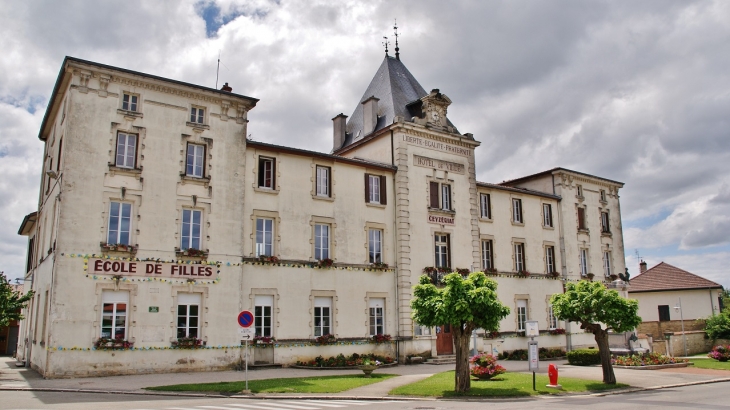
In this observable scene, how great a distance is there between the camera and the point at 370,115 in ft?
110

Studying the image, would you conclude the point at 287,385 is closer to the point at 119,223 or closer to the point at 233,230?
the point at 233,230

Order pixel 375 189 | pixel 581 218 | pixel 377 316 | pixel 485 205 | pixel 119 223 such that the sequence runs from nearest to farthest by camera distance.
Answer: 1. pixel 119 223
2. pixel 377 316
3. pixel 375 189
4. pixel 485 205
5. pixel 581 218

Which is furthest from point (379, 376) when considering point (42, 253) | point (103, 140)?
point (42, 253)

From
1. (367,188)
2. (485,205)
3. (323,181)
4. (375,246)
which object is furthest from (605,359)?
(485,205)

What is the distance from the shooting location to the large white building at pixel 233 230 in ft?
73.4

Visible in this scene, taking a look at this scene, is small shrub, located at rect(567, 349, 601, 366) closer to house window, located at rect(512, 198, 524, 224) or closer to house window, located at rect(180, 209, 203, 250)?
house window, located at rect(512, 198, 524, 224)

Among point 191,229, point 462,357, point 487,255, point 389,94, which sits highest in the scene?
point 389,94

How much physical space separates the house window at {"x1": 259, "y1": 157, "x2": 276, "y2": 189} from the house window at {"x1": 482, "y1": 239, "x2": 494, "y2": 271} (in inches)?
531

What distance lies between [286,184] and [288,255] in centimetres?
322

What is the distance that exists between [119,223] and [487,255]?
20.0m

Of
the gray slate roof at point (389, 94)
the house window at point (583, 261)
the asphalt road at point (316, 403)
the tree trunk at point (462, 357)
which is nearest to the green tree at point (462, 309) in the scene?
the tree trunk at point (462, 357)

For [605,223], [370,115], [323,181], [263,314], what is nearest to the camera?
[263,314]

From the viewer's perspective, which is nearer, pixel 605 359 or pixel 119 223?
pixel 605 359

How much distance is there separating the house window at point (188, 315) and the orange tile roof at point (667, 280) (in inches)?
1597
